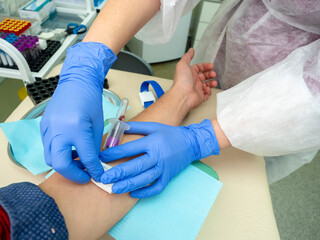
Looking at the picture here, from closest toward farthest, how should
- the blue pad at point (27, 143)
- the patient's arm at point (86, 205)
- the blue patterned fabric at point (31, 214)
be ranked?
the blue patterned fabric at point (31, 214), the patient's arm at point (86, 205), the blue pad at point (27, 143)

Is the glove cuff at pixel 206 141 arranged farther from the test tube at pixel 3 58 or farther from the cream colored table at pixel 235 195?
the test tube at pixel 3 58

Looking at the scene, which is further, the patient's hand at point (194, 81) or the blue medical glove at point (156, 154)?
the patient's hand at point (194, 81)

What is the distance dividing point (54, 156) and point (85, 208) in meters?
0.14

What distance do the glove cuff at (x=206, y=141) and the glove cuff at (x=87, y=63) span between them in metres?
0.34

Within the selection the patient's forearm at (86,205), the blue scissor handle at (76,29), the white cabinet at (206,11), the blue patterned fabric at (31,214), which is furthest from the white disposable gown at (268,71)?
the white cabinet at (206,11)

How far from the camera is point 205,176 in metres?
0.60

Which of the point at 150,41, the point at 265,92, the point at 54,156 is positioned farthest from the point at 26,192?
the point at 150,41

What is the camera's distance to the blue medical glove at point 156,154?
528 mm

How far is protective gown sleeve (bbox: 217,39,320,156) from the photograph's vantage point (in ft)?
1.78

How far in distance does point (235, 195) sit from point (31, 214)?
486 mm

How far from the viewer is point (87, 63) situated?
2.05 feet

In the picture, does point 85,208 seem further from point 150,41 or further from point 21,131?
point 150,41

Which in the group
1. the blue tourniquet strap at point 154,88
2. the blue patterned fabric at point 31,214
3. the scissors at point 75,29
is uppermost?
the scissors at point 75,29

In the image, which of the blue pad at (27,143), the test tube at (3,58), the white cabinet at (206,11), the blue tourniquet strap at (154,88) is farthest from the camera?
the white cabinet at (206,11)
